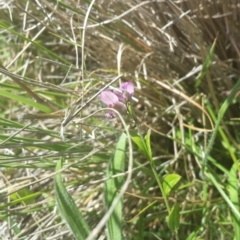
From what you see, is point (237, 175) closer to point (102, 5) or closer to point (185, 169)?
point (185, 169)

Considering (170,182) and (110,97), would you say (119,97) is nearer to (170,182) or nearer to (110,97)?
(110,97)

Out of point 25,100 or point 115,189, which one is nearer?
point 115,189

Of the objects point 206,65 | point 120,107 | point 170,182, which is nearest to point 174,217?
point 170,182

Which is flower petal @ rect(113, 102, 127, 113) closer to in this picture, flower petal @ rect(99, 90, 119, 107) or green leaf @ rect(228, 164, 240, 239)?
flower petal @ rect(99, 90, 119, 107)

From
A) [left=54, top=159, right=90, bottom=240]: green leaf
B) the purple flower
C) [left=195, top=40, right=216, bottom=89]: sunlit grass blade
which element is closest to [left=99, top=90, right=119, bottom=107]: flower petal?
the purple flower

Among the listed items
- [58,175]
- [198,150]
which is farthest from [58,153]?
[198,150]

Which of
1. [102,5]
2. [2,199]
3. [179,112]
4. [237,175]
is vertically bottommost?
[237,175]

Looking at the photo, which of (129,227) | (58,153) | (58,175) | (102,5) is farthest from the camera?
(102,5)
